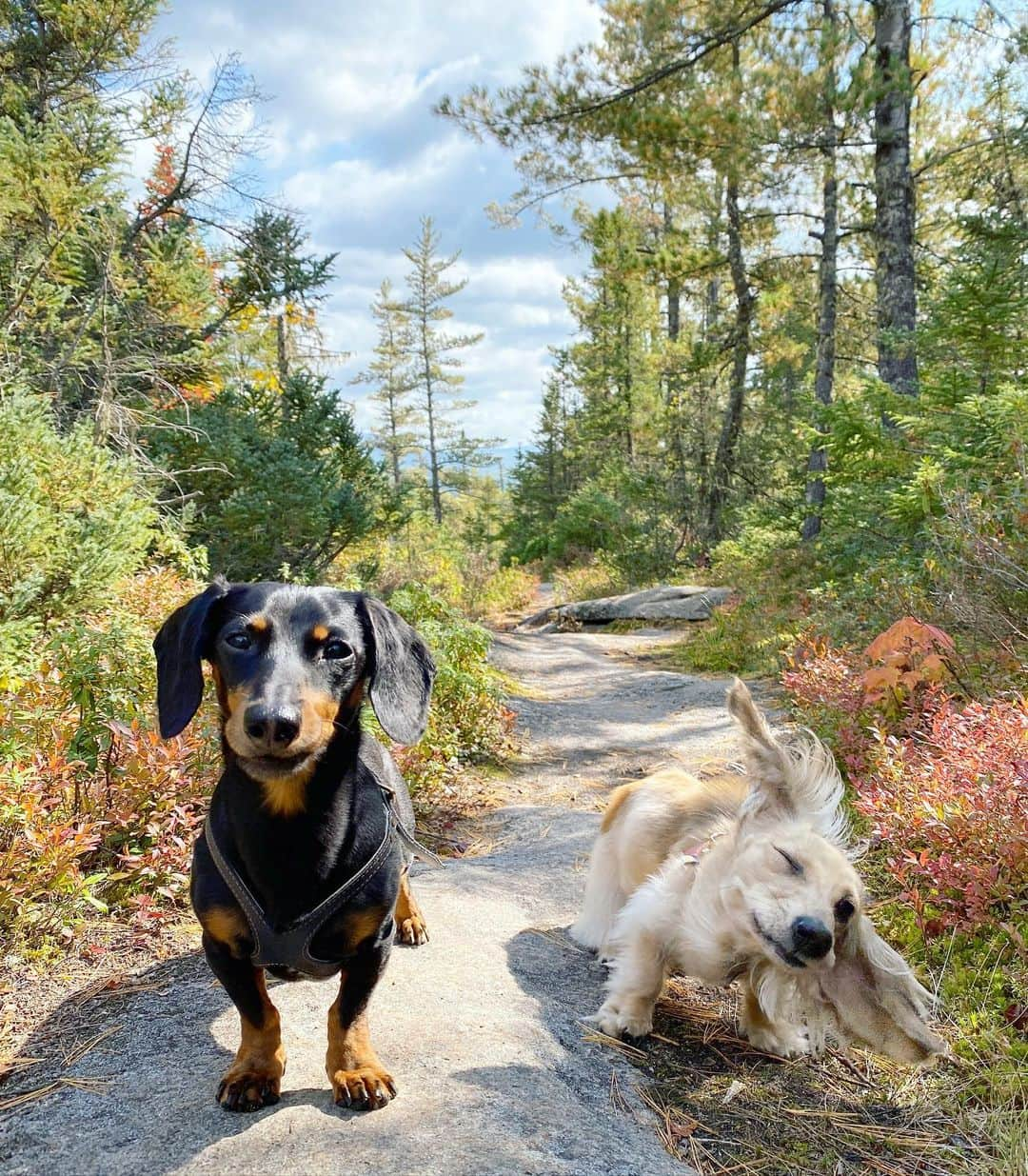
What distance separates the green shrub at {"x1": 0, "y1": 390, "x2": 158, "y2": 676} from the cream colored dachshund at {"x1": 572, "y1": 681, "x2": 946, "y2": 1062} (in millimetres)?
3797

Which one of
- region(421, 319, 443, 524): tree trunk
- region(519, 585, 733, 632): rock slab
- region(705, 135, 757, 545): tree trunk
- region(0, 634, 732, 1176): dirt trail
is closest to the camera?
region(0, 634, 732, 1176): dirt trail

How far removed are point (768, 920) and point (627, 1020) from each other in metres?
0.76

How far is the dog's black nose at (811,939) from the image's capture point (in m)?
2.25

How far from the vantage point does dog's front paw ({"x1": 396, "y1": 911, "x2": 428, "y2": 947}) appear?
3340mm

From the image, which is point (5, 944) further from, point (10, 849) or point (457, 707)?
point (457, 707)

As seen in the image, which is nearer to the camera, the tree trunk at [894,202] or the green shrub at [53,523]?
the green shrub at [53,523]

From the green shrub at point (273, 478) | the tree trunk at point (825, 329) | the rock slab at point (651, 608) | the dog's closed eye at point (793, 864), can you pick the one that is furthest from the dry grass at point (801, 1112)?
the rock slab at point (651, 608)

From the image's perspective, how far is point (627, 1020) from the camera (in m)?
2.77

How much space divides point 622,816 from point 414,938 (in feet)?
3.45

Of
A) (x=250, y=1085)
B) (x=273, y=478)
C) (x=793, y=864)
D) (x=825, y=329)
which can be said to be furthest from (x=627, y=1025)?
(x=825, y=329)

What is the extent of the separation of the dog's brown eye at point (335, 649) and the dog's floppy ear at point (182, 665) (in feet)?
1.20

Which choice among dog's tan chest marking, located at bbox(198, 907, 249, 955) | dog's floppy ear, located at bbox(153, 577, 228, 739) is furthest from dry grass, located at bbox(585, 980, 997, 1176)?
dog's floppy ear, located at bbox(153, 577, 228, 739)

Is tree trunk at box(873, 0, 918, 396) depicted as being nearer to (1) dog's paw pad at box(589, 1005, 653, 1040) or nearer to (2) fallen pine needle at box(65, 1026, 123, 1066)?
(1) dog's paw pad at box(589, 1005, 653, 1040)

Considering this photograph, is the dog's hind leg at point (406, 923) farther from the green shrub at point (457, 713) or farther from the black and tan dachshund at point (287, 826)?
the green shrub at point (457, 713)
